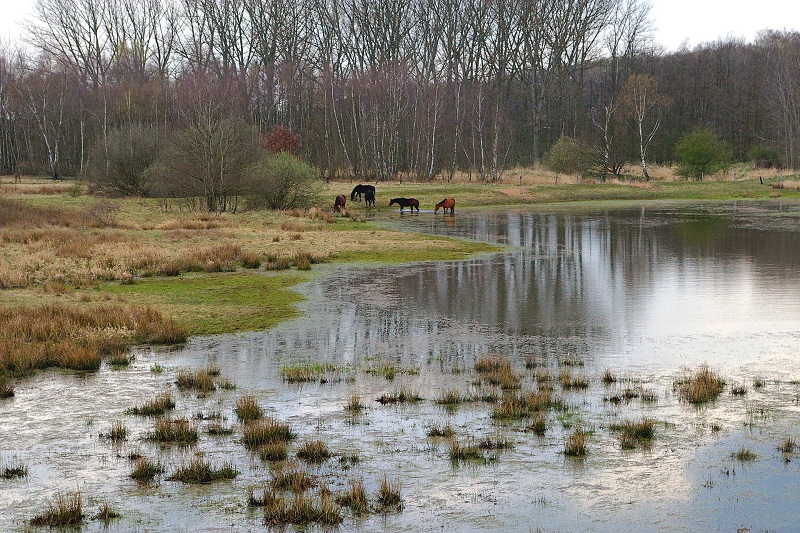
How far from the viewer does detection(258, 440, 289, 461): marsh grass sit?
8531 mm

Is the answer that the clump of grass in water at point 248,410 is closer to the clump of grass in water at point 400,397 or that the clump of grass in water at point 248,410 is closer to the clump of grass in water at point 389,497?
the clump of grass in water at point 400,397

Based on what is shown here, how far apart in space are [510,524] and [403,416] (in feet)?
10.4

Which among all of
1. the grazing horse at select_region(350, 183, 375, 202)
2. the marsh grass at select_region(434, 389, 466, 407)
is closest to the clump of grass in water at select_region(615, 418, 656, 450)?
the marsh grass at select_region(434, 389, 466, 407)


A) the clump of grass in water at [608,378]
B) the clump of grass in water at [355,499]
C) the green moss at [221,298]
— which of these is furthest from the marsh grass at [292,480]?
the green moss at [221,298]

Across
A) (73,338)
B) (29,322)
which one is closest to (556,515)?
(73,338)

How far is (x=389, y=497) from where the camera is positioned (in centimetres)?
742

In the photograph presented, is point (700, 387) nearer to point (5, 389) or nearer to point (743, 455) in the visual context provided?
point (743, 455)

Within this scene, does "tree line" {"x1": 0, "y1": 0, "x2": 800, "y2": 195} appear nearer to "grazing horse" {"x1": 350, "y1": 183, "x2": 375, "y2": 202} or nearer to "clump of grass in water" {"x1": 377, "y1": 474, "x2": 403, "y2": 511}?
"grazing horse" {"x1": 350, "y1": 183, "x2": 375, "y2": 202}

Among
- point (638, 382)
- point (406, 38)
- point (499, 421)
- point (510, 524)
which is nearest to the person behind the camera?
point (510, 524)

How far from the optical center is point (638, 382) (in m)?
11.5

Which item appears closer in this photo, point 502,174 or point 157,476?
point 157,476

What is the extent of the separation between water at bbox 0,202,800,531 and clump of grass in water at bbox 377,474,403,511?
14 centimetres

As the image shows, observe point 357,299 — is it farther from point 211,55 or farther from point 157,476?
point 211,55

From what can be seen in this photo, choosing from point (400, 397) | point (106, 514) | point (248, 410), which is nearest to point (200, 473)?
point (106, 514)
